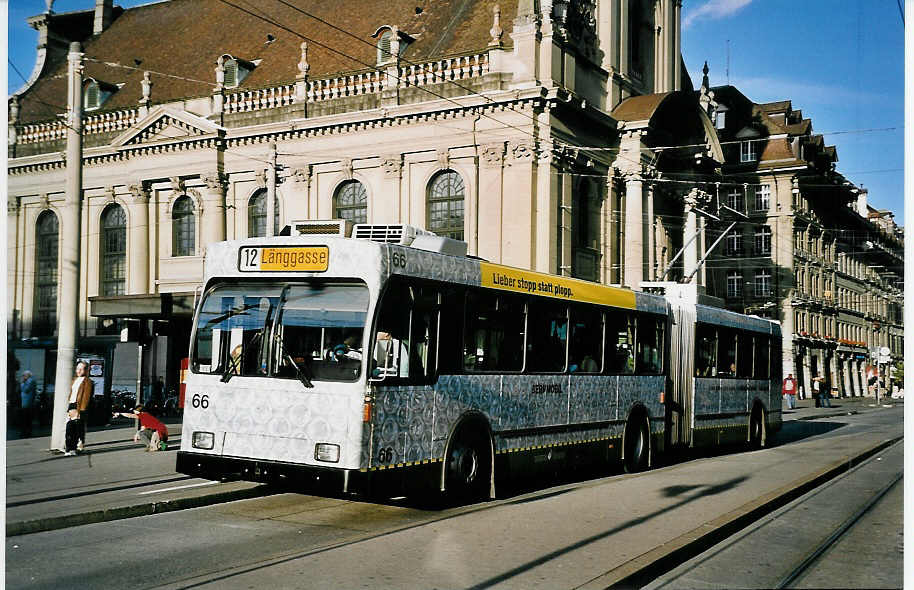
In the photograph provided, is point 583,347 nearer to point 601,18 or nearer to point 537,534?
point 537,534

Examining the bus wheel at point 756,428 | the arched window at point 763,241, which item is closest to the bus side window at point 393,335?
the bus wheel at point 756,428

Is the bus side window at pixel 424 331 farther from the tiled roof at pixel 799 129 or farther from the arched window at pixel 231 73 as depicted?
the arched window at pixel 231 73

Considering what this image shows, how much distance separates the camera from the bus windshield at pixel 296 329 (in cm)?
1028

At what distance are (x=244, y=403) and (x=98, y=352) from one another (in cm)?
1710

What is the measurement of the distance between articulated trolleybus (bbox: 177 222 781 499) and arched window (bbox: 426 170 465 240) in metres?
23.1

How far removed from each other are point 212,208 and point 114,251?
3.97 metres

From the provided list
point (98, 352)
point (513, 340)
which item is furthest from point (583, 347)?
point (98, 352)

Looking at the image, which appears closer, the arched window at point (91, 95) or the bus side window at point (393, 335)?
the bus side window at point (393, 335)

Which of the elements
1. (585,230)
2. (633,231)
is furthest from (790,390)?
(585,230)

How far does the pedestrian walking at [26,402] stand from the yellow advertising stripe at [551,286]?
10602 millimetres

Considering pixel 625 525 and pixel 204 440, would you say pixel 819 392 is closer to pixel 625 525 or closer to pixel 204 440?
pixel 625 525

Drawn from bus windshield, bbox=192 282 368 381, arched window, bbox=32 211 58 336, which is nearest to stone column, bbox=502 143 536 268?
arched window, bbox=32 211 58 336

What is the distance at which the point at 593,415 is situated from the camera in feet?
48.9

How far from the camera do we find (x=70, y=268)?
16.3m
